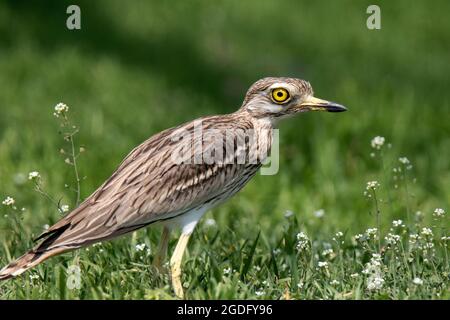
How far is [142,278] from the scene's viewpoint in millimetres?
6000

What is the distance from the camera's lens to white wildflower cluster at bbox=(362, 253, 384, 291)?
556 cm

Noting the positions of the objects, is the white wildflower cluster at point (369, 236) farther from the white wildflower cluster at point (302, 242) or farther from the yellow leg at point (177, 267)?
the yellow leg at point (177, 267)

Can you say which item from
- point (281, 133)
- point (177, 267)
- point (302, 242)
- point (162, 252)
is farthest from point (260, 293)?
point (281, 133)

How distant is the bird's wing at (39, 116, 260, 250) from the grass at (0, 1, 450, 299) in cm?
29

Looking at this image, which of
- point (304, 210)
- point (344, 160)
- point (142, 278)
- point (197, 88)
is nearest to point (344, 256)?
point (142, 278)

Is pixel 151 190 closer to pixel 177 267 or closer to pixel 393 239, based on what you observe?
pixel 177 267

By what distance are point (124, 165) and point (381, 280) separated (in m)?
1.64

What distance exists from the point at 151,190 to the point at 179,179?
18 centimetres

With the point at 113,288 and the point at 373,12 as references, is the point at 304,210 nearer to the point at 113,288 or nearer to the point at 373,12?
the point at 113,288

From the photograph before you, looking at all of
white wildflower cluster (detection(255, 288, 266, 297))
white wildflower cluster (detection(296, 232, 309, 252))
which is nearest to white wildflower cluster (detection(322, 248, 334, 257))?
white wildflower cluster (detection(296, 232, 309, 252))

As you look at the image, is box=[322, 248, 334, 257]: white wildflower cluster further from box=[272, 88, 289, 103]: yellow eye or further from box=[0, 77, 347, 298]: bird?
box=[272, 88, 289, 103]: yellow eye

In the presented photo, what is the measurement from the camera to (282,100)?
257 inches

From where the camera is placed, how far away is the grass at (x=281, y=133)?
607 centimetres

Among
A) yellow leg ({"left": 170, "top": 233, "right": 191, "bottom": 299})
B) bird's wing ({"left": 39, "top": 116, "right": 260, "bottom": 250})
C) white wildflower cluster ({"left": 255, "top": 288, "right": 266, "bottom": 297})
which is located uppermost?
bird's wing ({"left": 39, "top": 116, "right": 260, "bottom": 250})
